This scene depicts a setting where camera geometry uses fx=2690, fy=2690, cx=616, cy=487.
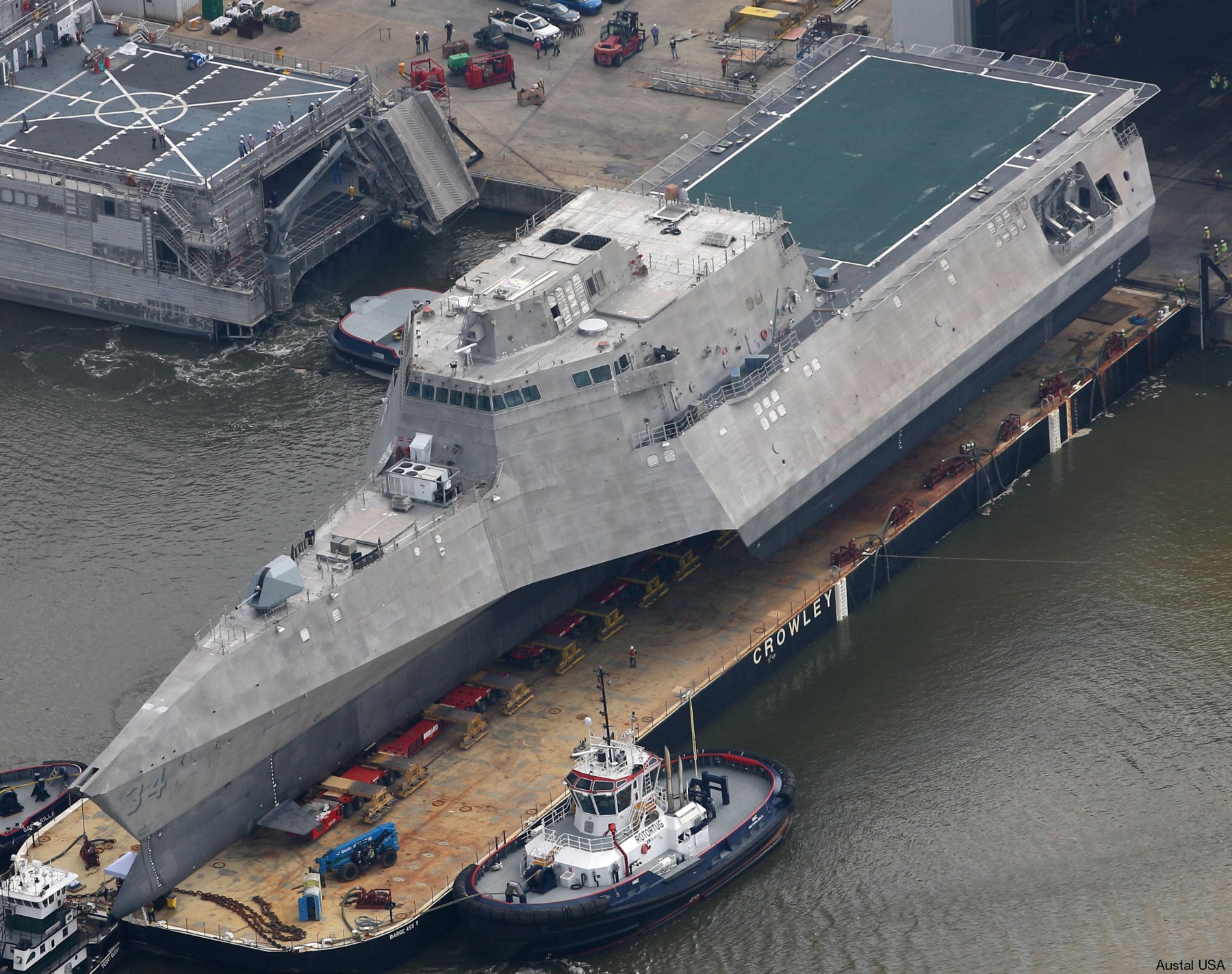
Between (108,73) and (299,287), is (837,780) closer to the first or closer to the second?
(299,287)

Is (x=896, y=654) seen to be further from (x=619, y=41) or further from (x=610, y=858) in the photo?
(x=619, y=41)

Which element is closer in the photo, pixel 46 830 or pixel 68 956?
pixel 68 956

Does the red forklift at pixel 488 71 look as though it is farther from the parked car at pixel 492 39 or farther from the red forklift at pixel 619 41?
the red forklift at pixel 619 41

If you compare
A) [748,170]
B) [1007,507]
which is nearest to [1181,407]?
[1007,507]

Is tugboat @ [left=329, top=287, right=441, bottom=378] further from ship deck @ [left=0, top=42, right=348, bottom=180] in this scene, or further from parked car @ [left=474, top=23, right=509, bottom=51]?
parked car @ [left=474, top=23, right=509, bottom=51]

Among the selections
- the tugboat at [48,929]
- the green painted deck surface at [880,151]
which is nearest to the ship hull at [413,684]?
the tugboat at [48,929]

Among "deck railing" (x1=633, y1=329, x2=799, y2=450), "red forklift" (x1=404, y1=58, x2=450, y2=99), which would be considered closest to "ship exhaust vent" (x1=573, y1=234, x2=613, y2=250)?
"deck railing" (x1=633, y1=329, x2=799, y2=450)
